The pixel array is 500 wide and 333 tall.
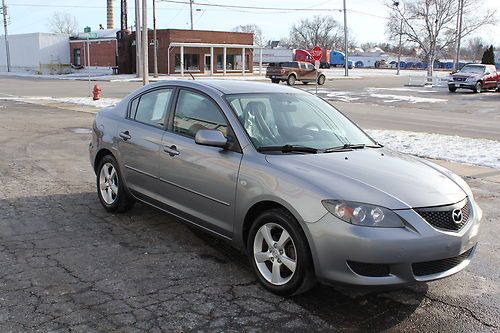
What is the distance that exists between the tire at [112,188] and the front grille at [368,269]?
303cm

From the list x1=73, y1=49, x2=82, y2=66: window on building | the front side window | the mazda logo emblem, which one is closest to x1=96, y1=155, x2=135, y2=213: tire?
the front side window

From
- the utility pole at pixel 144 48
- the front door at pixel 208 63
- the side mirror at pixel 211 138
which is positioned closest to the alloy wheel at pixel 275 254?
the side mirror at pixel 211 138

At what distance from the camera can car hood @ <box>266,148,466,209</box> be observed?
3678 millimetres

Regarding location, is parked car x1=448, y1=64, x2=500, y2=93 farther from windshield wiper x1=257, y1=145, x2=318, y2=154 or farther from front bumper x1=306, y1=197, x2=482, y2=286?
front bumper x1=306, y1=197, x2=482, y2=286

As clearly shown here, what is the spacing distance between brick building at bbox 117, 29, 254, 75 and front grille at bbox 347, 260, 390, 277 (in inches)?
2068

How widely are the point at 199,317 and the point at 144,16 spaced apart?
25.0 m

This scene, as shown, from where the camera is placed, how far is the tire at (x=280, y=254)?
3.81 m

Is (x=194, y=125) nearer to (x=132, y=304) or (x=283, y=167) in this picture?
(x=283, y=167)

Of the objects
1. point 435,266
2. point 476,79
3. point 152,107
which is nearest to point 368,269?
point 435,266

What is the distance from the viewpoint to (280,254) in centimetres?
402

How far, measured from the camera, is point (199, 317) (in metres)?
3.68

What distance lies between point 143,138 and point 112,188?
37.4 inches

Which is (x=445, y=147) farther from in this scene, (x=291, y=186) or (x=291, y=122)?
(x=291, y=186)

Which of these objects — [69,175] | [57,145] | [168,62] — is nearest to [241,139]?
[69,175]
